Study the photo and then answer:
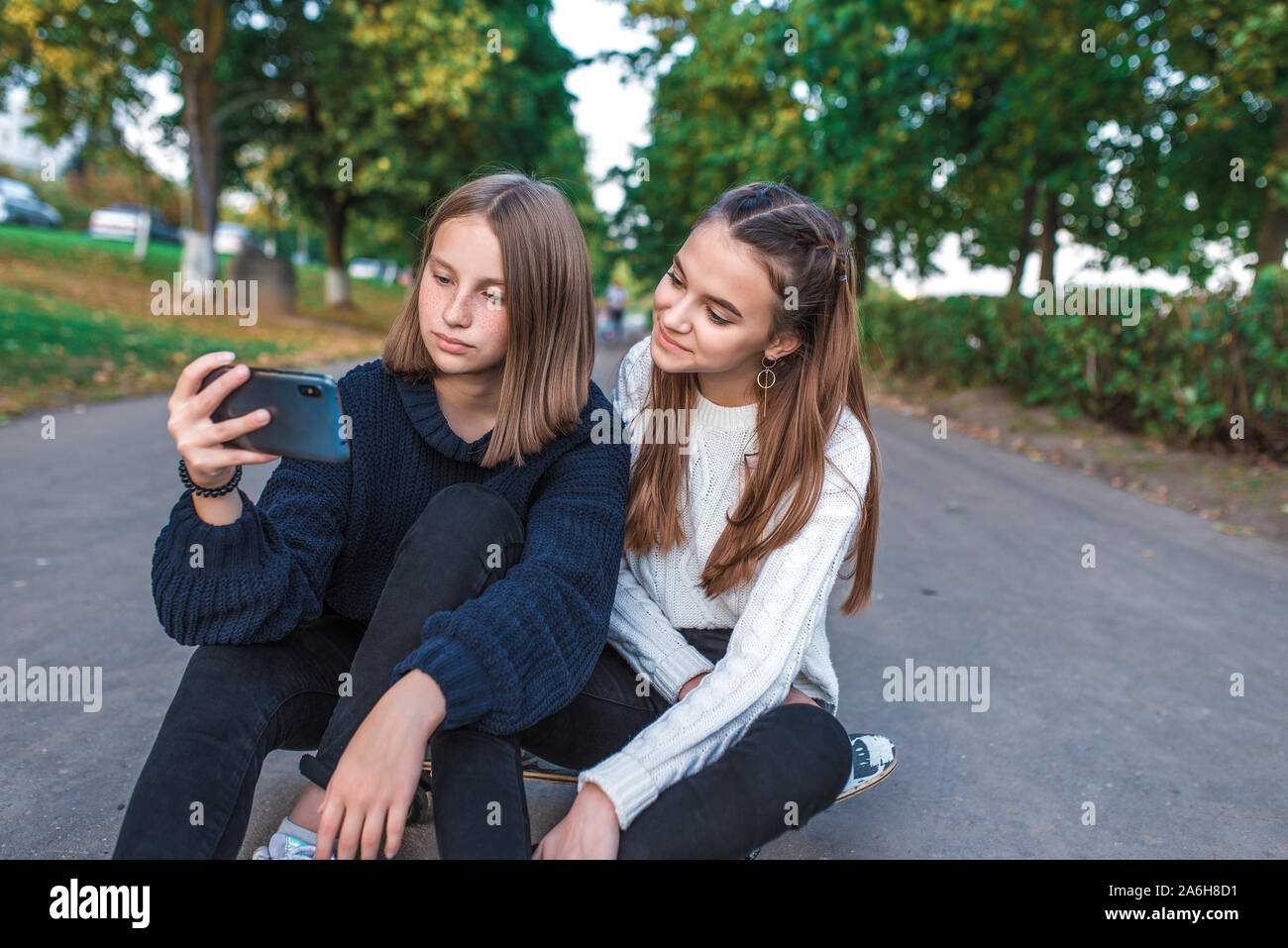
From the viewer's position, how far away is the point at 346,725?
1746 mm

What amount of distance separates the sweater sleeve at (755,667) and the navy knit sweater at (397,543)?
19 cm

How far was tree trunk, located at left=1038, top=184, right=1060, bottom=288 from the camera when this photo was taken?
53.2 feet

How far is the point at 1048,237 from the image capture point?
16.3m

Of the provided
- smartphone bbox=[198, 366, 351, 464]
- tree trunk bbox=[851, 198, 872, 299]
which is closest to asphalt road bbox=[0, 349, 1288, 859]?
smartphone bbox=[198, 366, 351, 464]

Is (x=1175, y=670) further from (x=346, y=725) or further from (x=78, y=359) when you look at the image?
(x=78, y=359)

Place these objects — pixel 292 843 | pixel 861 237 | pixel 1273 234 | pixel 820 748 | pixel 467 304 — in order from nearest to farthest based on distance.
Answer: pixel 820 748, pixel 292 843, pixel 467 304, pixel 1273 234, pixel 861 237

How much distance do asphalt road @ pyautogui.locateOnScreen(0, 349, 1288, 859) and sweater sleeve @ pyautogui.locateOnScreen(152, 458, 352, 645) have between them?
2.30 feet

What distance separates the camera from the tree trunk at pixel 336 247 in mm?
24297

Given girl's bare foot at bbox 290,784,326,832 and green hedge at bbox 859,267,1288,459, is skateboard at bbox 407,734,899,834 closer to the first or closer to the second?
girl's bare foot at bbox 290,784,326,832

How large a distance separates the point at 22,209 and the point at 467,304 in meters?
33.3

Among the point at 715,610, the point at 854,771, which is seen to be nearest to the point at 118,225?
the point at 715,610

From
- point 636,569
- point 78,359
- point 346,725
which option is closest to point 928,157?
point 78,359

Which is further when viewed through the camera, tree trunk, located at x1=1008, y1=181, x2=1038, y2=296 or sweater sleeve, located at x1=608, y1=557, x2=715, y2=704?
tree trunk, located at x1=1008, y1=181, x2=1038, y2=296

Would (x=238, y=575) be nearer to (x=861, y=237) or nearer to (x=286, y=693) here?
(x=286, y=693)
